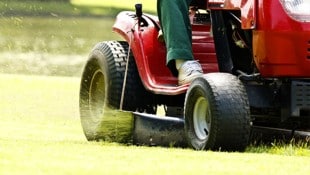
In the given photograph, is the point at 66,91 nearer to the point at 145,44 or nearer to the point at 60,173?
the point at 145,44

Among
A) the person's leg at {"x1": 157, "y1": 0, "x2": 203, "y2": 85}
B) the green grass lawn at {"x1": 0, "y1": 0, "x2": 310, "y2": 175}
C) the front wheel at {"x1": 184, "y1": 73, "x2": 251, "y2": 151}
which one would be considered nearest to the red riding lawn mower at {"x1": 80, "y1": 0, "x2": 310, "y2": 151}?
the front wheel at {"x1": 184, "y1": 73, "x2": 251, "y2": 151}

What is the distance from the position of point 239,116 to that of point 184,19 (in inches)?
46.0

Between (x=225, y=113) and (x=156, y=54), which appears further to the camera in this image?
(x=156, y=54)

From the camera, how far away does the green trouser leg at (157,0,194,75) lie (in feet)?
28.5

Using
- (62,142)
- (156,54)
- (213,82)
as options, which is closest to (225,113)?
(213,82)

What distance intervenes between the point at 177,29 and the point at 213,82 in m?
0.86

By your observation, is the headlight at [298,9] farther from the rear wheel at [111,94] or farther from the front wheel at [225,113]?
the rear wheel at [111,94]

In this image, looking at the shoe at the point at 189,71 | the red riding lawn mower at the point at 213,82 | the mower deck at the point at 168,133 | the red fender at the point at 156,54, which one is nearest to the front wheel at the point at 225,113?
the red riding lawn mower at the point at 213,82

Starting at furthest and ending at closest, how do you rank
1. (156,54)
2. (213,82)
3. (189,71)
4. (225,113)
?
1. (156,54)
2. (189,71)
3. (213,82)
4. (225,113)

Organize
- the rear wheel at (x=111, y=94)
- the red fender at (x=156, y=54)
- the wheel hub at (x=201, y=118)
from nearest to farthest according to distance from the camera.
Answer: the wheel hub at (x=201, y=118)
the red fender at (x=156, y=54)
the rear wheel at (x=111, y=94)

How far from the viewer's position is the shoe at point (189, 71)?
8.63 meters

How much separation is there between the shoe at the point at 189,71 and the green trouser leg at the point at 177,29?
0.05 m

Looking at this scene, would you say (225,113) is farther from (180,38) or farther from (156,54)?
(156,54)

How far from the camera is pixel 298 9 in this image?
26.2ft
